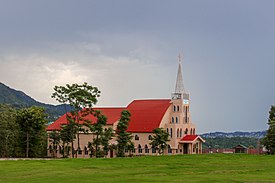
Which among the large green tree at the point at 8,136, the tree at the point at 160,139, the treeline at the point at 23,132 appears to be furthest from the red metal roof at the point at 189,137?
the large green tree at the point at 8,136

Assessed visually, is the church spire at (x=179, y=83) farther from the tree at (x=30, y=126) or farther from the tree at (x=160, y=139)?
→ the tree at (x=30, y=126)

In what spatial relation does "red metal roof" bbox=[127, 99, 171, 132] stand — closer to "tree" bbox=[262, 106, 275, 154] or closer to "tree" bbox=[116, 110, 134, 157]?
"tree" bbox=[116, 110, 134, 157]

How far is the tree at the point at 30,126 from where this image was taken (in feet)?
221

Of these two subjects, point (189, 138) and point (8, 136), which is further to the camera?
point (189, 138)

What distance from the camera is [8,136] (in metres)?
68.1

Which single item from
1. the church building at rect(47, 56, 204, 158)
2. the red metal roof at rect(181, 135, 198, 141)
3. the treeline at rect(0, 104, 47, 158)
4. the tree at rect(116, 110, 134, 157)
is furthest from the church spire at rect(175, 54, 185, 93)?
the treeline at rect(0, 104, 47, 158)

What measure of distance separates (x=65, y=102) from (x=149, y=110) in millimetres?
19936

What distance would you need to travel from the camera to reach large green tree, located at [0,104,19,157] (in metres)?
68.1

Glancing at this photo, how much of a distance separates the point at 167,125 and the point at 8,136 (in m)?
24.5

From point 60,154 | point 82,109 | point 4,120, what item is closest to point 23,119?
point 4,120

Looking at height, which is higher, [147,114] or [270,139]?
[147,114]

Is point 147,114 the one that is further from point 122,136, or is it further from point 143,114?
point 122,136

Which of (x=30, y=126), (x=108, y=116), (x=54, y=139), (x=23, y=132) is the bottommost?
(x=54, y=139)

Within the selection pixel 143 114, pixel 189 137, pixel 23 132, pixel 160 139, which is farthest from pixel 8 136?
pixel 189 137
